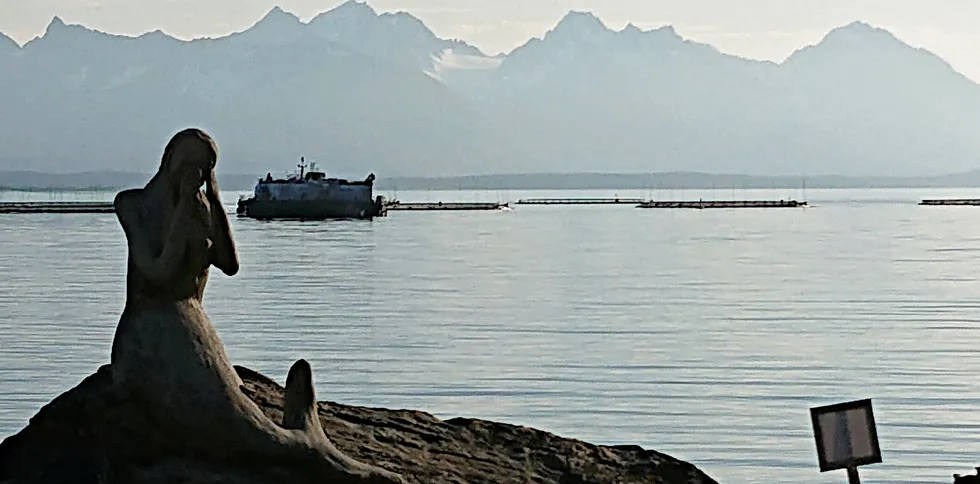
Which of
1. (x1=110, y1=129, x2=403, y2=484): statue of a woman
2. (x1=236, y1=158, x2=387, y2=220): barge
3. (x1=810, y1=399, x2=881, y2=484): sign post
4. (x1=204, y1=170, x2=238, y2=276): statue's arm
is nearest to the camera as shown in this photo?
(x1=110, y1=129, x2=403, y2=484): statue of a woman

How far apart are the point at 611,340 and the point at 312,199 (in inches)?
3331

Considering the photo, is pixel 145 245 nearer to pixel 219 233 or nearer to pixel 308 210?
pixel 219 233

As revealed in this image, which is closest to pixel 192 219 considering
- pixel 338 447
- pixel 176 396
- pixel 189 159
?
pixel 189 159

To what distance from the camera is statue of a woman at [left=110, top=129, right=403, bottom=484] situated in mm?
8547

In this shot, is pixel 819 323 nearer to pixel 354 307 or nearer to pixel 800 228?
pixel 354 307

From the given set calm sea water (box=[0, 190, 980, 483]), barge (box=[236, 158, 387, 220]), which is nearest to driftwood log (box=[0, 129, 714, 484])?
calm sea water (box=[0, 190, 980, 483])

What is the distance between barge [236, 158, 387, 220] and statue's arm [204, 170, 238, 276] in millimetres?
101694

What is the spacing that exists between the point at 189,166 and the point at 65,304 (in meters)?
28.6

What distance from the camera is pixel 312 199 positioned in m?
111

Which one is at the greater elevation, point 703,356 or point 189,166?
point 189,166

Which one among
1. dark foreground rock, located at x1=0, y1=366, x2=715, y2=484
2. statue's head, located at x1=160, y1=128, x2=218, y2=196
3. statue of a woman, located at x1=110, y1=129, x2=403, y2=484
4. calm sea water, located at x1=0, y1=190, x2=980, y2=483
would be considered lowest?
calm sea water, located at x1=0, y1=190, x2=980, y2=483

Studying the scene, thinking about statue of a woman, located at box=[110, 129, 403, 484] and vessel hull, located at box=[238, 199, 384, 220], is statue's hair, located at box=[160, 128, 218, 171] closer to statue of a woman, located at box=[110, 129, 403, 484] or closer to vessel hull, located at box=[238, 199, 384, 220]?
statue of a woman, located at box=[110, 129, 403, 484]

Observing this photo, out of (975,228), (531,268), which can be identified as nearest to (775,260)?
(531,268)

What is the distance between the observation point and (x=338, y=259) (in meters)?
60.0
